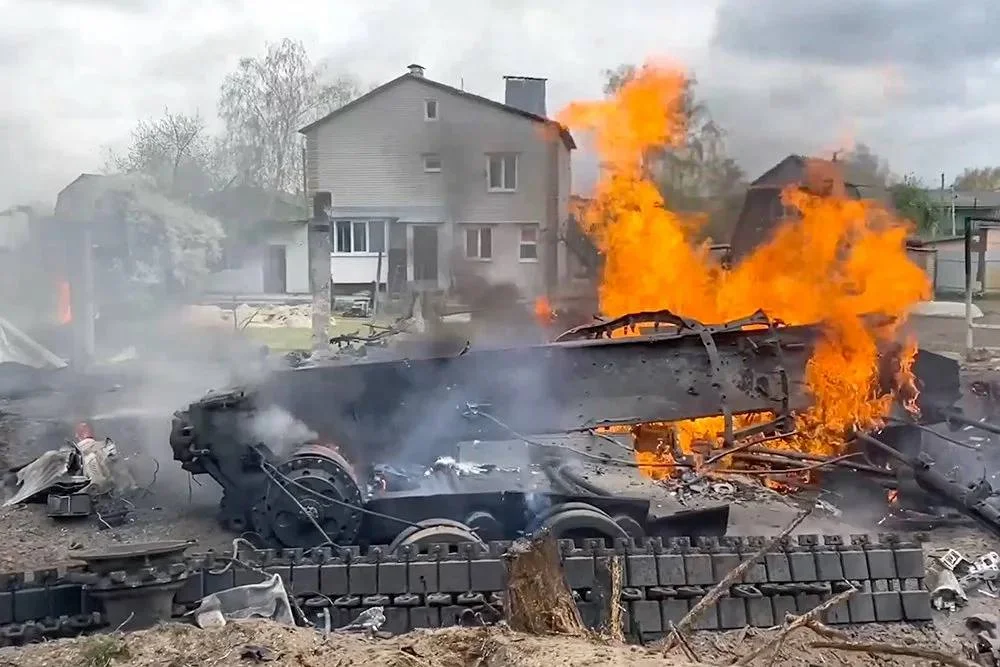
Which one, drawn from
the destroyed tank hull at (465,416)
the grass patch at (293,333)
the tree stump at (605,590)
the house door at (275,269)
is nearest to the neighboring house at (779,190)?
the destroyed tank hull at (465,416)

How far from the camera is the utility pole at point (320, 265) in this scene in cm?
1641

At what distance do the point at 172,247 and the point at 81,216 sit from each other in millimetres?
2306

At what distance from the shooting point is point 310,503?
6.75 meters

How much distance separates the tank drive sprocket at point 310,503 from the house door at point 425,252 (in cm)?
1436

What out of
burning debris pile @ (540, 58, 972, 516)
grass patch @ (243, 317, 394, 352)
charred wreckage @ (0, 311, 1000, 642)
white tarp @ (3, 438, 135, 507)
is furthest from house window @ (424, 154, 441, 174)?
charred wreckage @ (0, 311, 1000, 642)

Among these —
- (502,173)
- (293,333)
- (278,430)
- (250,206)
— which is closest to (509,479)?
(278,430)

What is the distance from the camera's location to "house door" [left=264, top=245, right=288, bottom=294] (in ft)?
79.8

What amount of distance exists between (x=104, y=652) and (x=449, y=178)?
587 inches

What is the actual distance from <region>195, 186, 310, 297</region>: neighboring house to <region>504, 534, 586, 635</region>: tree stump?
56.7ft

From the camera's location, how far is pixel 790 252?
8.70m

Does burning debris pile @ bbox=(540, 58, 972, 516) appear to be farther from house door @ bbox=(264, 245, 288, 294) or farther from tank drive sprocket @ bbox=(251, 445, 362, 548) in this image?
house door @ bbox=(264, 245, 288, 294)

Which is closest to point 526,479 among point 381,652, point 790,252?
point 381,652

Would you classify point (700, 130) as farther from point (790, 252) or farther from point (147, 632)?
point (147, 632)

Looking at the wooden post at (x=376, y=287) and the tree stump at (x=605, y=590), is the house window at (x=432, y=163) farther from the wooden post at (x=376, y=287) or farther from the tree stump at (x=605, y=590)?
the tree stump at (x=605, y=590)
